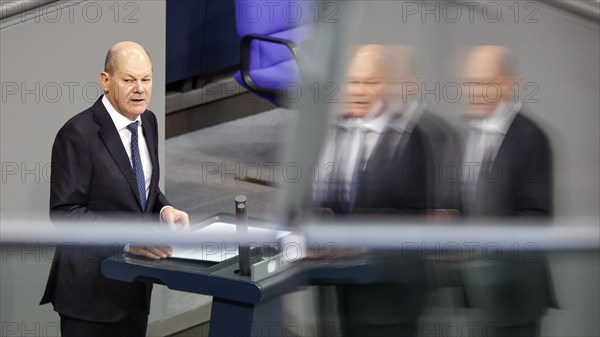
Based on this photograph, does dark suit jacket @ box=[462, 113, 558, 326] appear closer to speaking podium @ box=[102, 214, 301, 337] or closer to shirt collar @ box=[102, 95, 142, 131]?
speaking podium @ box=[102, 214, 301, 337]

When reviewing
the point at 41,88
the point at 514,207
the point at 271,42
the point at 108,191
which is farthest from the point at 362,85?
the point at 271,42

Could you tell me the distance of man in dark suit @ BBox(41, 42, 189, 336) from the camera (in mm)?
1086

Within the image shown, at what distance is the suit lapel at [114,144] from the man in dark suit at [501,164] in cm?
32

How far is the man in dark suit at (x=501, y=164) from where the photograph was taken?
40.8 inches

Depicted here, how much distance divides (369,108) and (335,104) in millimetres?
31

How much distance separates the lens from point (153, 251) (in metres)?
1.06

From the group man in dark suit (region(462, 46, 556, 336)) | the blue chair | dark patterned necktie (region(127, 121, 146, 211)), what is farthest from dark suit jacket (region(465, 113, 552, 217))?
dark patterned necktie (region(127, 121, 146, 211))

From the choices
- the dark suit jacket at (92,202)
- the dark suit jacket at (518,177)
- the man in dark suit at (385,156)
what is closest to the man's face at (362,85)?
the man in dark suit at (385,156)

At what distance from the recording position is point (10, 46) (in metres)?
1.31

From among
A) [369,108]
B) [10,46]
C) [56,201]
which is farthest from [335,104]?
[10,46]

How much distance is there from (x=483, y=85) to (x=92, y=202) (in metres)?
0.36

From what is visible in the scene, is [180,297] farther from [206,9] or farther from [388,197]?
[206,9]

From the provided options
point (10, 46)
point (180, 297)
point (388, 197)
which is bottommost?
point (180, 297)

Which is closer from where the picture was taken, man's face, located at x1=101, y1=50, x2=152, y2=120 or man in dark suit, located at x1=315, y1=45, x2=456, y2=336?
man in dark suit, located at x1=315, y1=45, x2=456, y2=336
